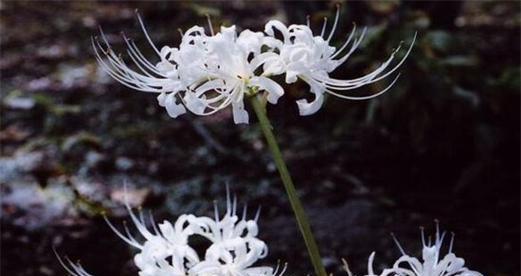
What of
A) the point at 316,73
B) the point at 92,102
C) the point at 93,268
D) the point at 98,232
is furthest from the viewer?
the point at 92,102

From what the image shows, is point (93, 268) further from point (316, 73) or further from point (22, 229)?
point (316, 73)

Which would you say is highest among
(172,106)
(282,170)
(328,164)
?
(328,164)

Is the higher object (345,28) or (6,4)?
(6,4)

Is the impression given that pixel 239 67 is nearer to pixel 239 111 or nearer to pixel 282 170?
pixel 239 111

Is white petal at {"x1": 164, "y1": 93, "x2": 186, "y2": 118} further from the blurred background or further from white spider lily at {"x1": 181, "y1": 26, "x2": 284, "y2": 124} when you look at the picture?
the blurred background

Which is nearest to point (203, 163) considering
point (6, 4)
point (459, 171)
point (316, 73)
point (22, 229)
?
point (22, 229)

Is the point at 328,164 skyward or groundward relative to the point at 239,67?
skyward

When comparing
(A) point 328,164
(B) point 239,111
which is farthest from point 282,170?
(A) point 328,164

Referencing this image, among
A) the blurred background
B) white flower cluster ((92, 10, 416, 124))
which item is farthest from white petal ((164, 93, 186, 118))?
the blurred background
